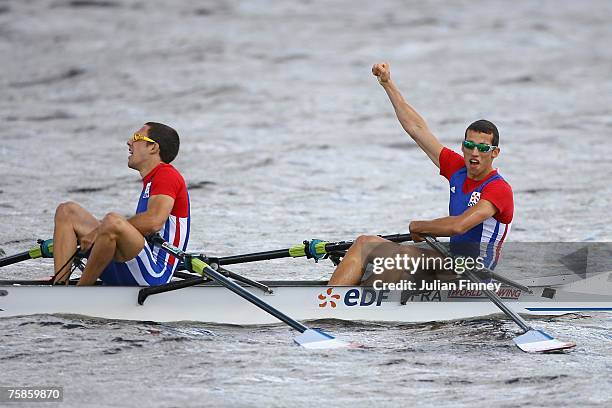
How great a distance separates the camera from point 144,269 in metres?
10.1

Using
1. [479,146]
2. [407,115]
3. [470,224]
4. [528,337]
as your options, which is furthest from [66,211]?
[528,337]

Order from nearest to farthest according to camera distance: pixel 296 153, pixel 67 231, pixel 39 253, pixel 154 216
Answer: pixel 154 216, pixel 67 231, pixel 39 253, pixel 296 153

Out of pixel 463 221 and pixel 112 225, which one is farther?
pixel 463 221

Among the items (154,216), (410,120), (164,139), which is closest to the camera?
(154,216)

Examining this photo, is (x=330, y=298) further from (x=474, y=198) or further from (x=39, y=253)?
(x=39, y=253)

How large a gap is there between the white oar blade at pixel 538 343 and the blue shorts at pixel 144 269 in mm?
2793

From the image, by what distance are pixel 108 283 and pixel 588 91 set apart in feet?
48.9

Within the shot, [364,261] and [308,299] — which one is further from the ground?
[364,261]

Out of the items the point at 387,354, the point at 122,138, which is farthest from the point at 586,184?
the point at 387,354

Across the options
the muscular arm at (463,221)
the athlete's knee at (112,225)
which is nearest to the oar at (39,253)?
the athlete's knee at (112,225)

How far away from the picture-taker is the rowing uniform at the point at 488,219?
1002 centimetres

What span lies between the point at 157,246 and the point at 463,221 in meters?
2.39

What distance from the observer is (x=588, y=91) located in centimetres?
2328

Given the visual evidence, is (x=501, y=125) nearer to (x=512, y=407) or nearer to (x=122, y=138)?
(x=122, y=138)
